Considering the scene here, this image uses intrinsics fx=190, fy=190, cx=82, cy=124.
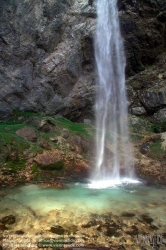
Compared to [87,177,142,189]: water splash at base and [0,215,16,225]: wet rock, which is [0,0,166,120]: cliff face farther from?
[0,215,16,225]: wet rock

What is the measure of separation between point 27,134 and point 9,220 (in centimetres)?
689

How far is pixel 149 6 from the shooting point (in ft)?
47.3

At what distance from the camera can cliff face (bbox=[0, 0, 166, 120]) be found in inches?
519

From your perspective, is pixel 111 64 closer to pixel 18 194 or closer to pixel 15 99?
pixel 15 99

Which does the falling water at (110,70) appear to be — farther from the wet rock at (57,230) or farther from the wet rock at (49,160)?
the wet rock at (57,230)

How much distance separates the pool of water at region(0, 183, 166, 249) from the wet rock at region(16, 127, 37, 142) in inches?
149

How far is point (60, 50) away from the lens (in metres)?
14.3

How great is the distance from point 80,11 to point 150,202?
14.6 m

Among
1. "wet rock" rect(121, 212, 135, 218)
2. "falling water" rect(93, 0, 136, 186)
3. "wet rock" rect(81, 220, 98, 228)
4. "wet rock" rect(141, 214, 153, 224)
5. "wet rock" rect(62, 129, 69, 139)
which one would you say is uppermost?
"falling water" rect(93, 0, 136, 186)

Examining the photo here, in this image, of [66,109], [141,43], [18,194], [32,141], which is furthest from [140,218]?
[141,43]

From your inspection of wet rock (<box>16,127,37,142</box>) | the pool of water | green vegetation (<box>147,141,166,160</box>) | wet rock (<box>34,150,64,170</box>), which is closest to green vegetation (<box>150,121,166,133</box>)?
green vegetation (<box>147,141,166,160</box>)

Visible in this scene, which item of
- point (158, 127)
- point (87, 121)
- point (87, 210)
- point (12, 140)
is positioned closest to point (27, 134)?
point (12, 140)

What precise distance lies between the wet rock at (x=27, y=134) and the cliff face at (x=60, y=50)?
2.86 m

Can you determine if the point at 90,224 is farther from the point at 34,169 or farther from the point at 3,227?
the point at 34,169
